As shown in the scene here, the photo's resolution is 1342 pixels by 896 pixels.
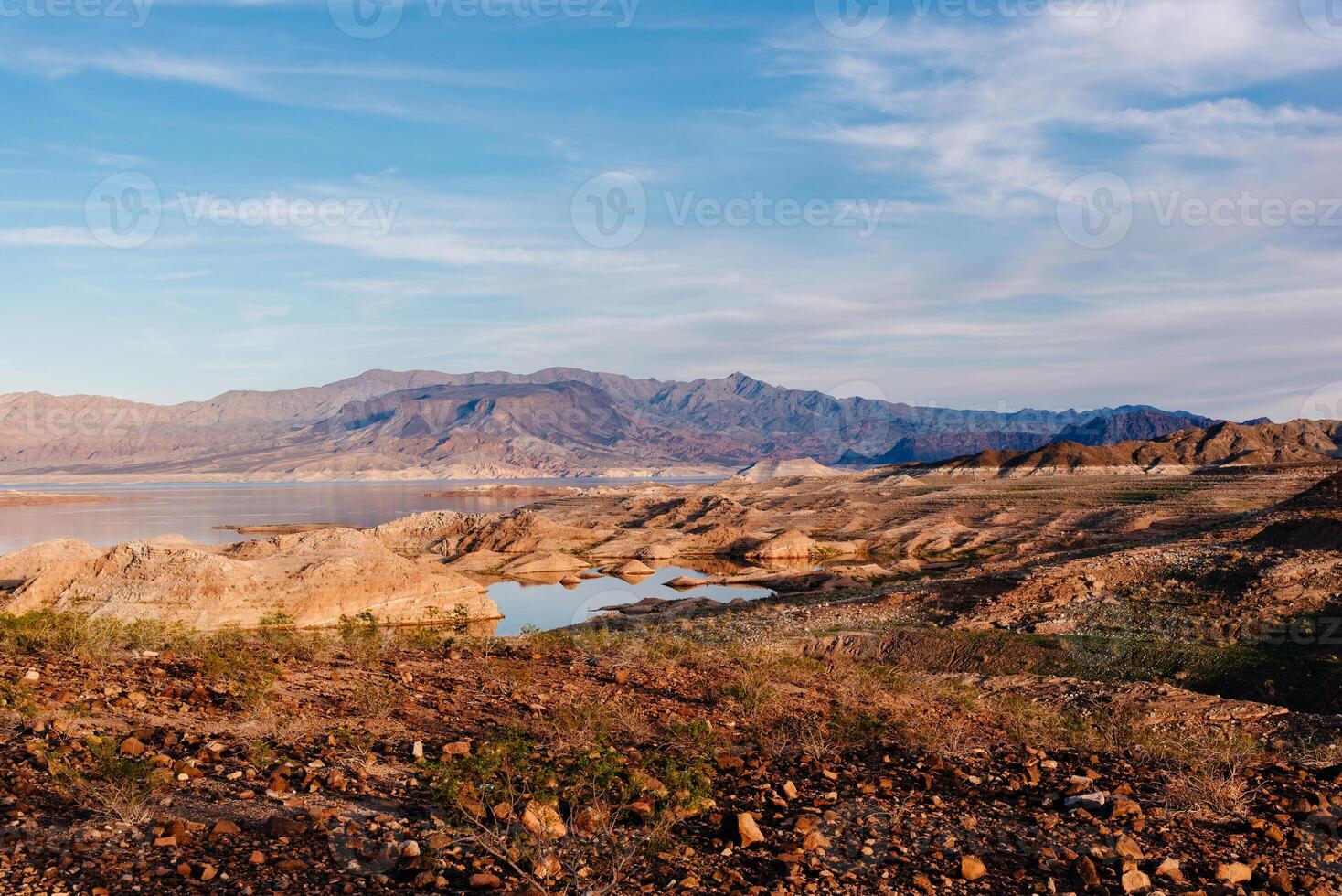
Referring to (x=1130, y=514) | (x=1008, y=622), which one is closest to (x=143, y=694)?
(x=1008, y=622)

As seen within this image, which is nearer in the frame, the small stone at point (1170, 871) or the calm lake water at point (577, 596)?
the small stone at point (1170, 871)

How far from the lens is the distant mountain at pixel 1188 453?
9894cm

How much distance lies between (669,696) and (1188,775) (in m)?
5.44

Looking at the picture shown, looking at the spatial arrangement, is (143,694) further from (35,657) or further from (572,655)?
(572,655)

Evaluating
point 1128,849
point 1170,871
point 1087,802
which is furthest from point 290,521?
point 1170,871

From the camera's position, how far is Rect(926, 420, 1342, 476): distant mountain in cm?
9894

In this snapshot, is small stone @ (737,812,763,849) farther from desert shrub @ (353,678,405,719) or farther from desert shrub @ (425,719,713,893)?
desert shrub @ (353,678,405,719)

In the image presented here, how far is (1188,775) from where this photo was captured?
24.0ft

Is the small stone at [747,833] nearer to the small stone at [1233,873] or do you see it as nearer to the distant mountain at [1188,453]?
the small stone at [1233,873]

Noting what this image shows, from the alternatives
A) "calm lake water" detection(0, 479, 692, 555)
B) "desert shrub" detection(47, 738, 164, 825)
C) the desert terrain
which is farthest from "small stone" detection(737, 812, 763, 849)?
"calm lake water" detection(0, 479, 692, 555)

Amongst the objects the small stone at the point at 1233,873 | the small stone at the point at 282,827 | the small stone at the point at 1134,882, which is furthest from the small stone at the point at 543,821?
the small stone at the point at 1233,873

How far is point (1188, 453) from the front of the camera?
340 feet

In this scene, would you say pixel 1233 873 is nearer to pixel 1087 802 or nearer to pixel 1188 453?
pixel 1087 802

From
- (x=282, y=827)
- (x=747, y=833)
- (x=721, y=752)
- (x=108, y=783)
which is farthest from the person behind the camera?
(x=721, y=752)
